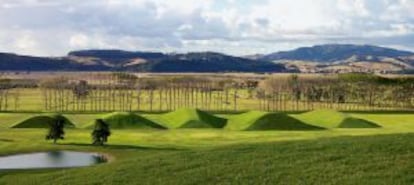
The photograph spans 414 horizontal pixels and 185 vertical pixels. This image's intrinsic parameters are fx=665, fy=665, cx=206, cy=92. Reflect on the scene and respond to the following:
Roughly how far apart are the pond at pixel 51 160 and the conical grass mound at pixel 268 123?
169 ft

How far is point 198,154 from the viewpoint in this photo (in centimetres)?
4741

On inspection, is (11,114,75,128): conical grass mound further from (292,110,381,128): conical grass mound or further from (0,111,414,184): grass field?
(0,111,414,184): grass field

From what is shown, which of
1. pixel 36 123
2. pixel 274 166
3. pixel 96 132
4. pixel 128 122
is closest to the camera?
pixel 274 166

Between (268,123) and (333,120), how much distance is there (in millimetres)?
16095

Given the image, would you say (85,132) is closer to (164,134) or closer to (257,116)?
(164,134)

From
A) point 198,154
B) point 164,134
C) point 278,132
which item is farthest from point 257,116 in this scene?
point 198,154

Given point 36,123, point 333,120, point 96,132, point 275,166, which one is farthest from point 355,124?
point 275,166

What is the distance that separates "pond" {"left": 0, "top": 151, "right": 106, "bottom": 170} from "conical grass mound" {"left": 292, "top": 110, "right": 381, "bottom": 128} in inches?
2554

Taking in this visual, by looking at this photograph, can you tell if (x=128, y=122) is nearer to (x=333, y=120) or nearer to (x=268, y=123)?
(x=268, y=123)

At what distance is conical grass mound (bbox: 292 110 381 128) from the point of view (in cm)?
13050

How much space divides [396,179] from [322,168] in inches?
200

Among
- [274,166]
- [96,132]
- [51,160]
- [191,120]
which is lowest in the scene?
[51,160]

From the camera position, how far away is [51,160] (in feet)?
246

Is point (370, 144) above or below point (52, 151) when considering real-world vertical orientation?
above
